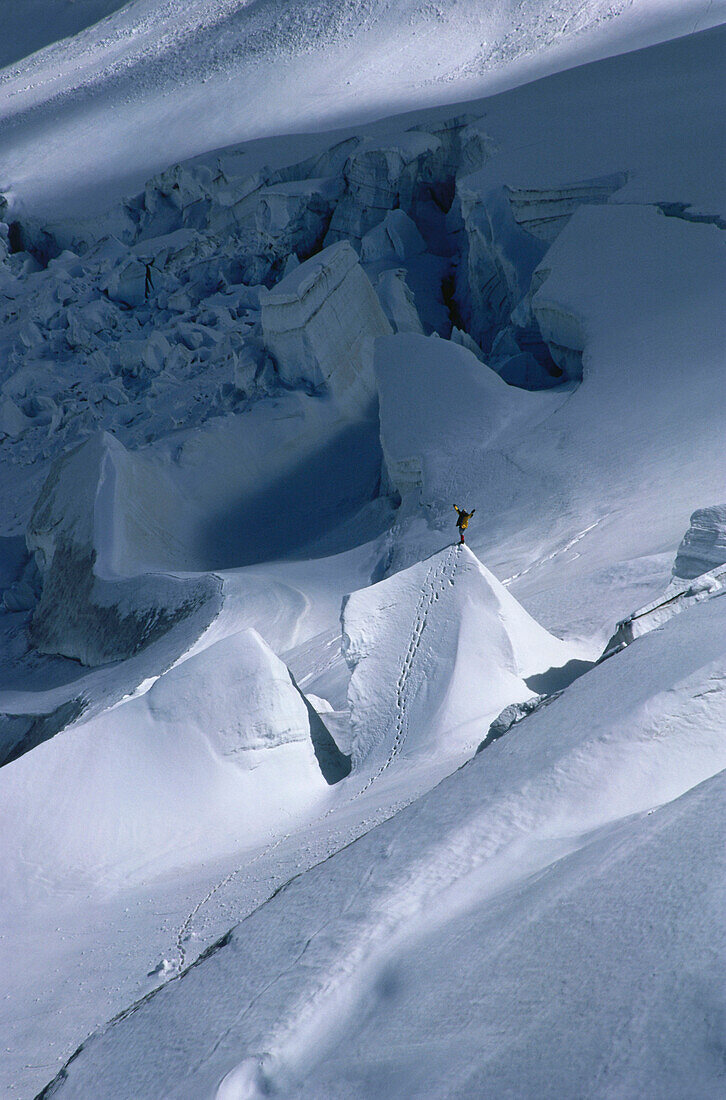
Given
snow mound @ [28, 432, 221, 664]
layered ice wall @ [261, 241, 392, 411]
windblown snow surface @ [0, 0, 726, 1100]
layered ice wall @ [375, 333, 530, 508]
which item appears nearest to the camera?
windblown snow surface @ [0, 0, 726, 1100]

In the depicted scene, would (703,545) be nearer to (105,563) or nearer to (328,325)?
(105,563)

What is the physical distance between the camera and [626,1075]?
0.95 meters

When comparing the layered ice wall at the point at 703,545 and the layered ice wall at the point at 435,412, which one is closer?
the layered ice wall at the point at 703,545

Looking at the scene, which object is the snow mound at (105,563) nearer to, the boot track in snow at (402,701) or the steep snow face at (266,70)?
the boot track in snow at (402,701)

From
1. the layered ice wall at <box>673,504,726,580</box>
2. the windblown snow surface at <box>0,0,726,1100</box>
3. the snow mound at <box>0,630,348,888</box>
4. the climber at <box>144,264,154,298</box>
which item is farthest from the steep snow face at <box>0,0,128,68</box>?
the layered ice wall at <box>673,504,726,580</box>

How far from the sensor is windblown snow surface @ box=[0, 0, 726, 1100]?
1.24 meters

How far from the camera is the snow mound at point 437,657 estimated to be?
2.69 m

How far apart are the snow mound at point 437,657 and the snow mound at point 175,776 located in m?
0.23

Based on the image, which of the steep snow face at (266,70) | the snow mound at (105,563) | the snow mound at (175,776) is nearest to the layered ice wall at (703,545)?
the snow mound at (175,776)

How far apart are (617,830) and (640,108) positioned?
834cm

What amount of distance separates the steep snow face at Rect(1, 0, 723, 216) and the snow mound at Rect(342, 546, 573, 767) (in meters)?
9.18

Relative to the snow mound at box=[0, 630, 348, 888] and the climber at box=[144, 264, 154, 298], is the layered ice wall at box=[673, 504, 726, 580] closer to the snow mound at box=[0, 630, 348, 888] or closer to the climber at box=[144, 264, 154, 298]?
the snow mound at box=[0, 630, 348, 888]

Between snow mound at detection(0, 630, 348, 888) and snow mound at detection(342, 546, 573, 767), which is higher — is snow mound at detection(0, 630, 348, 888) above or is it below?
above

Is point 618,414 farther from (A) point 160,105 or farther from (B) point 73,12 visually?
(B) point 73,12
